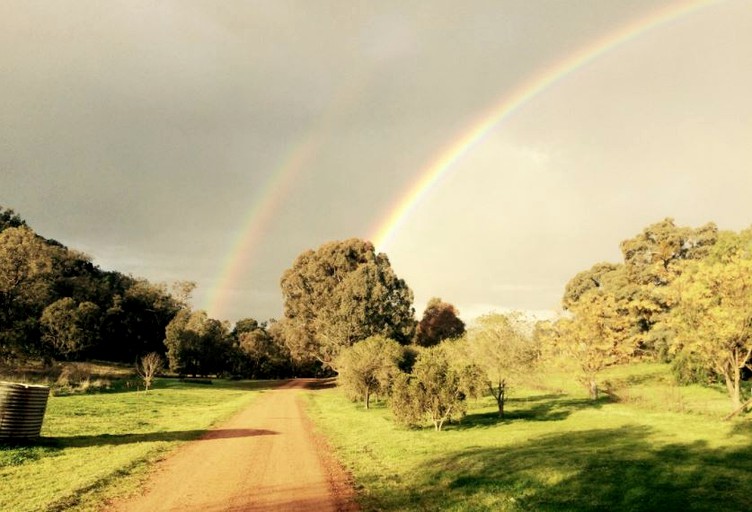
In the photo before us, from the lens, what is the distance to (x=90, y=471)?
13047 mm

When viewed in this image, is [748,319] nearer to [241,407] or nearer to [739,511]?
[739,511]

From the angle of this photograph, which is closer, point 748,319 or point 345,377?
point 748,319

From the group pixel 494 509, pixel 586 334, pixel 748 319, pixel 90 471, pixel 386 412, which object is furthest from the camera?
pixel 586 334

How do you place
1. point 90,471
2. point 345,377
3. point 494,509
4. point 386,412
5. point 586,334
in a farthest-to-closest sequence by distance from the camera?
point 586,334, point 345,377, point 386,412, point 90,471, point 494,509

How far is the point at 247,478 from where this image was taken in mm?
12992

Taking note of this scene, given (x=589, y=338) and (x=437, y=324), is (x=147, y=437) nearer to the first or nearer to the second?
(x=589, y=338)

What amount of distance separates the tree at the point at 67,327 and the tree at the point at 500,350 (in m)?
56.8

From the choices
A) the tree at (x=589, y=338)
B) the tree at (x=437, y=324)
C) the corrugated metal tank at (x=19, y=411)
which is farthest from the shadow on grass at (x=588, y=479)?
the tree at (x=437, y=324)

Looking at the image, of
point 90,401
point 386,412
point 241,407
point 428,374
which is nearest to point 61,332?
point 90,401

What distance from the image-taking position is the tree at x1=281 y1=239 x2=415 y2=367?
2616 inches

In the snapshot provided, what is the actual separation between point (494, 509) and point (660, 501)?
4002mm

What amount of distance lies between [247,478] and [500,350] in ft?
63.3

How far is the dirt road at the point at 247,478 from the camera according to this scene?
10.6m

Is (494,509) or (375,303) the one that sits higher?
(375,303)
